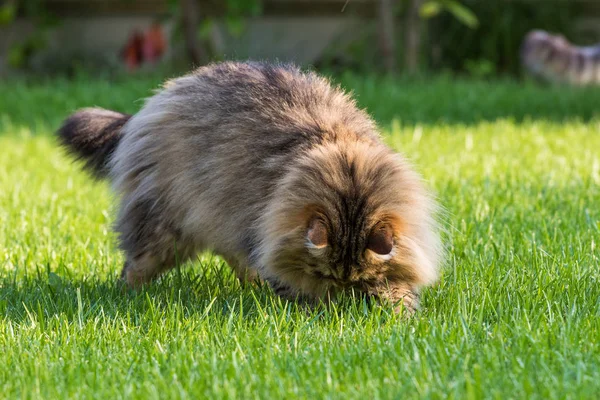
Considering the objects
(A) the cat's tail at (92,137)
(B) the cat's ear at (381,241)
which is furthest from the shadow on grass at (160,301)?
(A) the cat's tail at (92,137)

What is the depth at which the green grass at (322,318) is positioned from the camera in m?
2.42

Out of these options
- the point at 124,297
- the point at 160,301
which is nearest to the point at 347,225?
the point at 160,301

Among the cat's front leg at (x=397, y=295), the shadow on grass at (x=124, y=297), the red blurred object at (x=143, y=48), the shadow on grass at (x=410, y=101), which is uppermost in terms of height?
the cat's front leg at (x=397, y=295)

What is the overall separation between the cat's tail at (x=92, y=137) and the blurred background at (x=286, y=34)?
7.73 m

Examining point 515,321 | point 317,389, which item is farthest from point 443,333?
point 317,389

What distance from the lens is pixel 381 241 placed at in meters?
2.88

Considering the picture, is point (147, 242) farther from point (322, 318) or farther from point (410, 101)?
point (410, 101)

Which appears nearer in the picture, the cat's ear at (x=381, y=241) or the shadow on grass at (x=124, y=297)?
the cat's ear at (x=381, y=241)

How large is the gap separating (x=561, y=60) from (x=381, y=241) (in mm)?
8187

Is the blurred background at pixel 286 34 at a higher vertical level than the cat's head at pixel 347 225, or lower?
lower

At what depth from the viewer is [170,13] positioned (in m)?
12.2

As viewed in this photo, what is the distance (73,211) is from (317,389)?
3.13 metres

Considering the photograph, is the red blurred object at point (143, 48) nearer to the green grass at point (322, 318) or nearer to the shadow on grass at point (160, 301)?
the green grass at point (322, 318)

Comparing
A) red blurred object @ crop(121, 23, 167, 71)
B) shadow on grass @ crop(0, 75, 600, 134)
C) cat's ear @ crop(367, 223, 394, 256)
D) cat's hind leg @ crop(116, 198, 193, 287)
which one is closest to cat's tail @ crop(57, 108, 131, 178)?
cat's hind leg @ crop(116, 198, 193, 287)
